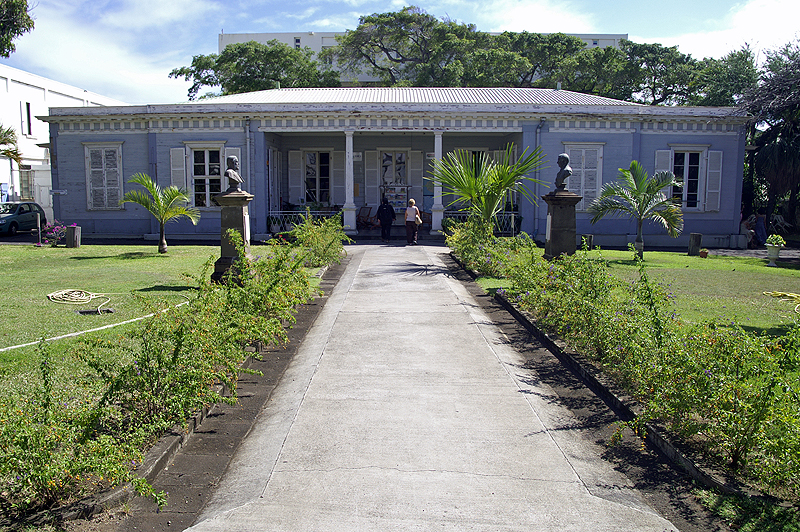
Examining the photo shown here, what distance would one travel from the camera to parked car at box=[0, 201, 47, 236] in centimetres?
2167

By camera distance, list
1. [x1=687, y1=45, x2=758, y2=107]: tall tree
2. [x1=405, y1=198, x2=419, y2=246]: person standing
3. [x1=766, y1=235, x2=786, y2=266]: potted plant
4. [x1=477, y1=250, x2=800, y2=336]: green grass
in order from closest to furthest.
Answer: [x1=477, y1=250, x2=800, y2=336]: green grass → [x1=766, y1=235, x2=786, y2=266]: potted plant → [x1=405, y1=198, x2=419, y2=246]: person standing → [x1=687, y1=45, x2=758, y2=107]: tall tree

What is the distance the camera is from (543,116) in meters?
18.8

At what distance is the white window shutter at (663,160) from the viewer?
1927cm

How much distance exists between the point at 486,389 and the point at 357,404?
1163 millimetres

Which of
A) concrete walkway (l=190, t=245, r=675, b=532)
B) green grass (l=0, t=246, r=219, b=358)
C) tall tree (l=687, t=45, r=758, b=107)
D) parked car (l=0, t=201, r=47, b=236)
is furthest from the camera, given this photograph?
tall tree (l=687, t=45, r=758, b=107)

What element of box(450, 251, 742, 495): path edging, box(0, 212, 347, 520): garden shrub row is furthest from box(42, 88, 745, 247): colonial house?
box(0, 212, 347, 520): garden shrub row

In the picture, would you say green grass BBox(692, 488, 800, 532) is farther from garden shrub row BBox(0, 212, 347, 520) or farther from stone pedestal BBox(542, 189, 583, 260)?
stone pedestal BBox(542, 189, 583, 260)

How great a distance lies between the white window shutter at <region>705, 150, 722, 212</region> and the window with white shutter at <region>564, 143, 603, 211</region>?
11.8ft

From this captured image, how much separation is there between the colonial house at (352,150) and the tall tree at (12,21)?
6.76 metres

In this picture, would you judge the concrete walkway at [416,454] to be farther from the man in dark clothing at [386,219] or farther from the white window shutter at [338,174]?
the white window shutter at [338,174]

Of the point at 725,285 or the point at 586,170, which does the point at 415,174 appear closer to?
the point at 586,170

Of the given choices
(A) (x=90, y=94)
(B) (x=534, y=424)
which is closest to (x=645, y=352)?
(B) (x=534, y=424)

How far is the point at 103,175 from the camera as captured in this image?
63.4 ft

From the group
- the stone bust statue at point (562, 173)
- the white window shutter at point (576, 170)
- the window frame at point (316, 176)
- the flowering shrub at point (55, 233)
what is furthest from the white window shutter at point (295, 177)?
the stone bust statue at point (562, 173)
